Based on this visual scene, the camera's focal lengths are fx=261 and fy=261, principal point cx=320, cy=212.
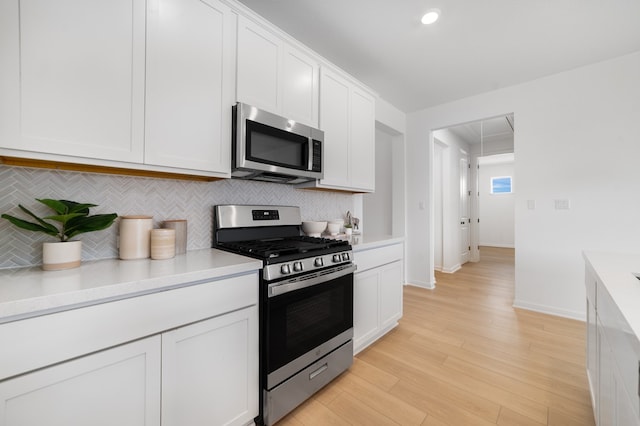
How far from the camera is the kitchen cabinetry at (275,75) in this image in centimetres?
170

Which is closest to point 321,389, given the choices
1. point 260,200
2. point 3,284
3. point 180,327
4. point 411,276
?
point 180,327

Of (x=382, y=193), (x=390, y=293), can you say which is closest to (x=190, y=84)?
(x=390, y=293)

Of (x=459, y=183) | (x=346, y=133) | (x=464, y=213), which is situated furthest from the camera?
(x=464, y=213)

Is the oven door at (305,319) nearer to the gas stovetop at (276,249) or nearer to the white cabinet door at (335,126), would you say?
the gas stovetop at (276,249)

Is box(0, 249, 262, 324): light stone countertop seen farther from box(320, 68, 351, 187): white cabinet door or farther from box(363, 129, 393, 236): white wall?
box(363, 129, 393, 236): white wall

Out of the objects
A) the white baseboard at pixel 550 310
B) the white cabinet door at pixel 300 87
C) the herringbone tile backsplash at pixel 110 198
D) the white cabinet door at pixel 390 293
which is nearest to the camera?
the herringbone tile backsplash at pixel 110 198

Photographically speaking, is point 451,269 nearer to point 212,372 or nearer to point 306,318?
point 306,318

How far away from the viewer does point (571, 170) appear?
287cm

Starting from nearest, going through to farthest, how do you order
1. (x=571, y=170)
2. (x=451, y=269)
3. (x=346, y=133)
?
(x=346, y=133) < (x=571, y=170) < (x=451, y=269)

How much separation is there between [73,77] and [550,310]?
450cm

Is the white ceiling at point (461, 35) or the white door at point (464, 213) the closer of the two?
the white ceiling at point (461, 35)

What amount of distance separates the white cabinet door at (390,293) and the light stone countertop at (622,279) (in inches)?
52.7

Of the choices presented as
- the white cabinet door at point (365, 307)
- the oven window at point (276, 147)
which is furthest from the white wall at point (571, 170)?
the oven window at point (276, 147)

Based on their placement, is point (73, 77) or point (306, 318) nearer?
point (73, 77)
